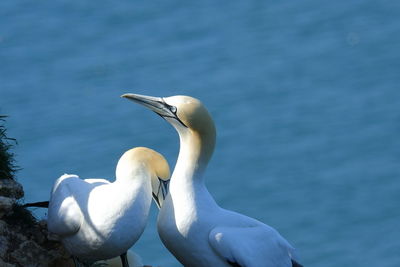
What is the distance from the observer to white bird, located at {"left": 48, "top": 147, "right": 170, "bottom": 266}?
531 cm

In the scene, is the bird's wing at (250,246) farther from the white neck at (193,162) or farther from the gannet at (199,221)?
the white neck at (193,162)

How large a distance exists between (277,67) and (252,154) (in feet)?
5.69

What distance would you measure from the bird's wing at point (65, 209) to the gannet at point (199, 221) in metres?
0.40

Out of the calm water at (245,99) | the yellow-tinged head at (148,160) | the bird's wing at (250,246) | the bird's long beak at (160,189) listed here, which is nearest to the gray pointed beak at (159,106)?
the yellow-tinged head at (148,160)

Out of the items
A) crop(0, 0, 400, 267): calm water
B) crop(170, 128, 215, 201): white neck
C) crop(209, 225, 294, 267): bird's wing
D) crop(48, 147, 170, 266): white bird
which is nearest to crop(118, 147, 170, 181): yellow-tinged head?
crop(48, 147, 170, 266): white bird

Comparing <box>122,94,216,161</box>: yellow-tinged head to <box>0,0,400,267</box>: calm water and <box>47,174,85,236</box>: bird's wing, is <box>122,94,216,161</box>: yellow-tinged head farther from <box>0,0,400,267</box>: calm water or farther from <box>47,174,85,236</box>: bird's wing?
<box>0,0,400,267</box>: calm water

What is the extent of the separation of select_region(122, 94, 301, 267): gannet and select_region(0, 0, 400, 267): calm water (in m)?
5.67

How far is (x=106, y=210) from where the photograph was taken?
5320 mm

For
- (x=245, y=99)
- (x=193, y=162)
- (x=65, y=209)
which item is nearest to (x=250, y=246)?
(x=193, y=162)

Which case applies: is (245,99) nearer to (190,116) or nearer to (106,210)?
(190,116)

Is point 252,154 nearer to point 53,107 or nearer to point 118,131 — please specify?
point 118,131

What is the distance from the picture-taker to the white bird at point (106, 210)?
17.4ft

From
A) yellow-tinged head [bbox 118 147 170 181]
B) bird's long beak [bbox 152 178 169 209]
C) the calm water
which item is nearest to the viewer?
yellow-tinged head [bbox 118 147 170 181]

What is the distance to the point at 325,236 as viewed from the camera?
11648mm
